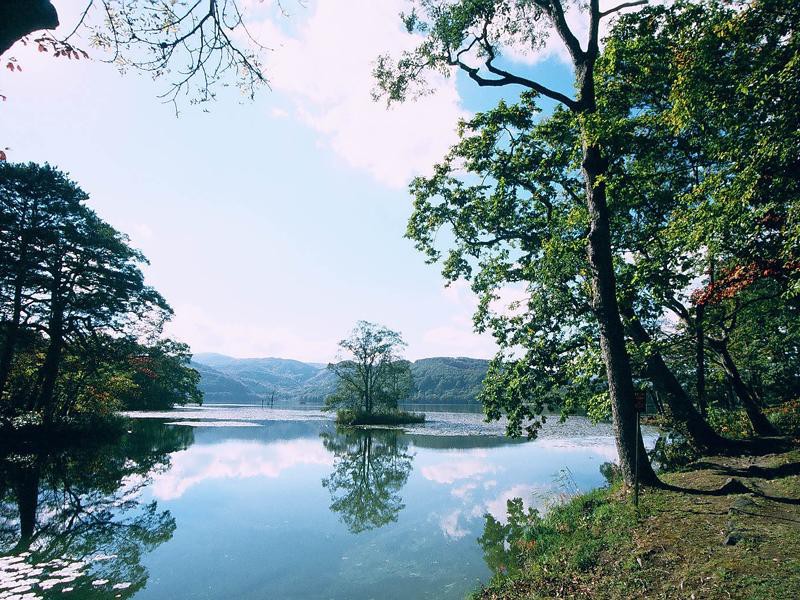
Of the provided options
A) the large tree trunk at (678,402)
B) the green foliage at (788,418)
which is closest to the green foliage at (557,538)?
the large tree trunk at (678,402)

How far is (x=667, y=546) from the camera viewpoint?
6758 millimetres

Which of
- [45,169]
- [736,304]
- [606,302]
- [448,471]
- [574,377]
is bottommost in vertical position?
[448,471]

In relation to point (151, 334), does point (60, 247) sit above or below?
above

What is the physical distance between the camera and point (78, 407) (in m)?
32.3

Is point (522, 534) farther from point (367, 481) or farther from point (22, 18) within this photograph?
point (22, 18)

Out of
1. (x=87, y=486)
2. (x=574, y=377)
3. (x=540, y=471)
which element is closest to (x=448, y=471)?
(x=540, y=471)

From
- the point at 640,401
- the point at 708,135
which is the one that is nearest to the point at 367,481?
the point at 640,401

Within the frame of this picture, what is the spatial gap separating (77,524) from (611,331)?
16383mm

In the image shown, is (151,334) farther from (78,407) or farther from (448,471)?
(448,471)

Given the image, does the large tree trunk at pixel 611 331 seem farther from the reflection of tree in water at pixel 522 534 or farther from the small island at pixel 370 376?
the small island at pixel 370 376

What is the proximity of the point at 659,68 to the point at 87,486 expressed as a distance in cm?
2481

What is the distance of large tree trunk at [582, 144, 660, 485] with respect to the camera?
33.6ft

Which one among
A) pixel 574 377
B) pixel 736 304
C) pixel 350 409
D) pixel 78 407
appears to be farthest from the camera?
pixel 350 409

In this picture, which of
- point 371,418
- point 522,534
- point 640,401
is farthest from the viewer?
point 371,418
